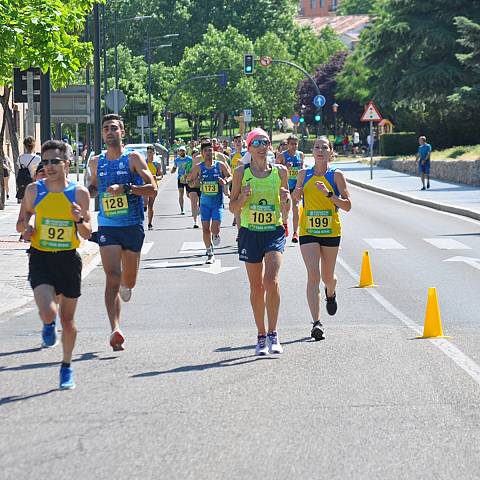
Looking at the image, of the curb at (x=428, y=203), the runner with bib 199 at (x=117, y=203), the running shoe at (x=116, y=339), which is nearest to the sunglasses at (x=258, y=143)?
the runner with bib 199 at (x=117, y=203)

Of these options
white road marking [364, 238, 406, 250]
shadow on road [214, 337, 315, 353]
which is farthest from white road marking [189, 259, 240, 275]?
shadow on road [214, 337, 315, 353]

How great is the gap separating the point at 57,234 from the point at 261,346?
A: 2268 mm

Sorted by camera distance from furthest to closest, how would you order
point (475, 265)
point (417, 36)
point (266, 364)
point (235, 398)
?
point (417, 36) < point (475, 265) < point (266, 364) < point (235, 398)

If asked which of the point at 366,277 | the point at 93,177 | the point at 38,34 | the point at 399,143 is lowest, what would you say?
the point at 399,143

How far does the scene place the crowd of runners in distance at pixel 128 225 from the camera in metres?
9.51

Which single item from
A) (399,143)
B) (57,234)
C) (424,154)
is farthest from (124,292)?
(399,143)

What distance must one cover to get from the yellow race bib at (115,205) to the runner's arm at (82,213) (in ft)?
5.24

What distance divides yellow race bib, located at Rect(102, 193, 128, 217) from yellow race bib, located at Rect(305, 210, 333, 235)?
1.91 meters

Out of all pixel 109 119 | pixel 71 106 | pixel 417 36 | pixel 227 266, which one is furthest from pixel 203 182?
pixel 417 36

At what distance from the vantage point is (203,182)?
20719 mm

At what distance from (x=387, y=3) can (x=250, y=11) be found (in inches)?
2996

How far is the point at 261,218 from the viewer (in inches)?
438

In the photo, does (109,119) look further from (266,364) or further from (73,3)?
(73,3)

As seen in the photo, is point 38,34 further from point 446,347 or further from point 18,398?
point 18,398
